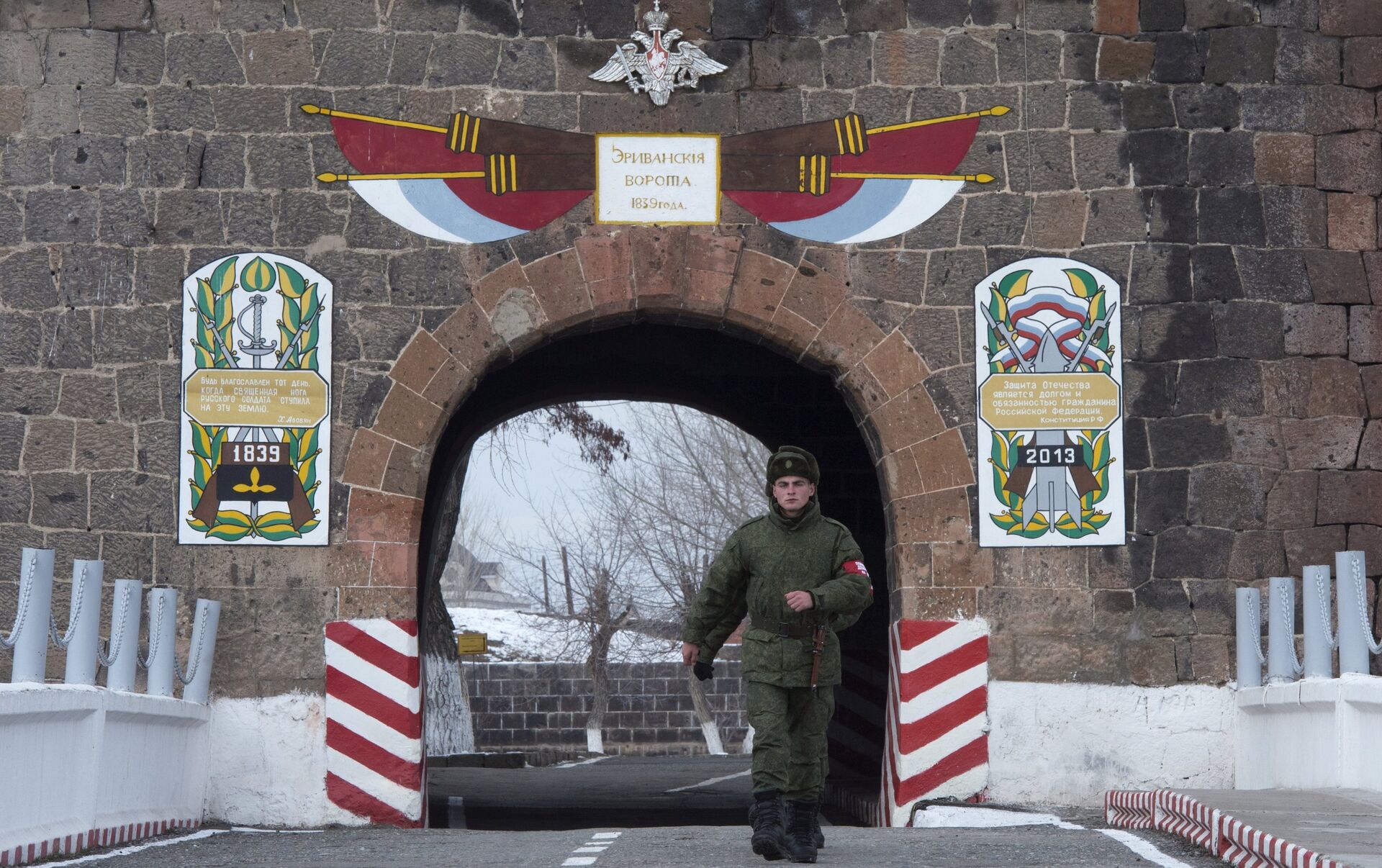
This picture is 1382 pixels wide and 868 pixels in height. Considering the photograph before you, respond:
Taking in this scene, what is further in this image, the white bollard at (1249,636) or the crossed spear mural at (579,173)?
the crossed spear mural at (579,173)

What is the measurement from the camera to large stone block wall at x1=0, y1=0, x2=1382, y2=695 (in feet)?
31.2

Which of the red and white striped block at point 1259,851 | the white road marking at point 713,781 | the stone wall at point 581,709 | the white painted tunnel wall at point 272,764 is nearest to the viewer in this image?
the red and white striped block at point 1259,851

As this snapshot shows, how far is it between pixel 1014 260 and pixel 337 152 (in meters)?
3.65

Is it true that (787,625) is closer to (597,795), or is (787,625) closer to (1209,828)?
(1209,828)

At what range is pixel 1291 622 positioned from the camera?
8930mm

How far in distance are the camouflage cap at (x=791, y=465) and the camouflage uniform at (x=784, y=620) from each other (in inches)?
5.4

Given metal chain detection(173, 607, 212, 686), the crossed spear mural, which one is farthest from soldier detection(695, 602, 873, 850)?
the crossed spear mural

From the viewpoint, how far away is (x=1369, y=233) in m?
9.80

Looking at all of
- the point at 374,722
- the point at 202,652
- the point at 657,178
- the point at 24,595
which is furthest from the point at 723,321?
the point at 24,595

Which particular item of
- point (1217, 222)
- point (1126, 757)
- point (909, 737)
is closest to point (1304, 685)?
point (1126, 757)

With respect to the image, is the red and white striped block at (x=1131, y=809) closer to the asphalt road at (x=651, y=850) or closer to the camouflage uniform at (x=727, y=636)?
the asphalt road at (x=651, y=850)

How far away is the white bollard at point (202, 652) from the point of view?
8.93 m

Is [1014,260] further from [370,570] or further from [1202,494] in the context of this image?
[370,570]

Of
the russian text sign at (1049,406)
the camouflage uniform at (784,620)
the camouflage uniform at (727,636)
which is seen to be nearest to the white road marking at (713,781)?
the russian text sign at (1049,406)
